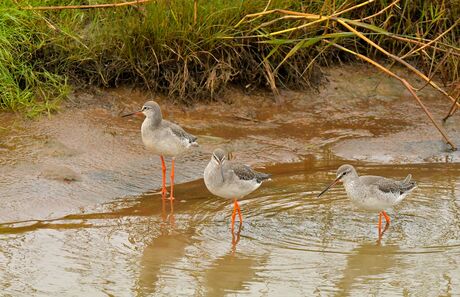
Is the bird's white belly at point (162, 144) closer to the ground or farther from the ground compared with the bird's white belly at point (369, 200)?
farther from the ground

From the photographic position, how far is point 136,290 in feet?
21.3

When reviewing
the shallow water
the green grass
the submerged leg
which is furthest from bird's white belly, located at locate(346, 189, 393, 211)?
the green grass

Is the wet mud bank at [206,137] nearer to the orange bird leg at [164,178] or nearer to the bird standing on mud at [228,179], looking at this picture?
the orange bird leg at [164,178]

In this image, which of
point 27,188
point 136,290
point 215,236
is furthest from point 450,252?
point 27,188

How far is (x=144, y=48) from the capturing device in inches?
392

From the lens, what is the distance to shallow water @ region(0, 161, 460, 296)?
21.7 ft

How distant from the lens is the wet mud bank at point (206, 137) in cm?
852

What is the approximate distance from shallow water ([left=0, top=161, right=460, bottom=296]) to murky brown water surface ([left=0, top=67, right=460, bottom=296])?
0.6 inches

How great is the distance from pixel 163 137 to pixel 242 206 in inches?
39.9

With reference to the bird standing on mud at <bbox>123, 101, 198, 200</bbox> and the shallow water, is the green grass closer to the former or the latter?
the bird standing on mud at <bbox>123, 101, 198, 200</bbox>

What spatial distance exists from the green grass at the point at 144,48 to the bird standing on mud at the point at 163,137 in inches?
43.8

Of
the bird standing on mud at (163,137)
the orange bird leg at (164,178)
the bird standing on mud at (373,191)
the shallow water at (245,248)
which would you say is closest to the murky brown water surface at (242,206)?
the shallow water at (245,248)

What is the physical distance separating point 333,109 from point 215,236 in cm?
345

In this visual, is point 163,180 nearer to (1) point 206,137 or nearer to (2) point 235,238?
(1) point 206,137
